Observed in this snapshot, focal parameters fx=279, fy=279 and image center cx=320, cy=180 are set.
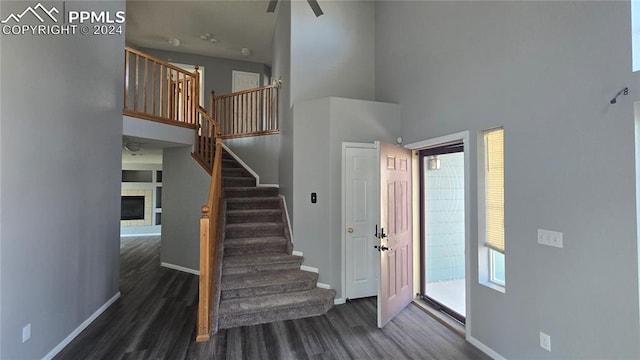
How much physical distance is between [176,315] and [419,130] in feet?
12.2

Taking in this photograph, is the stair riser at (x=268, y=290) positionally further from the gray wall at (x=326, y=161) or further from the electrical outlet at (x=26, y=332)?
the electrical outlet at (x=26, y=332)

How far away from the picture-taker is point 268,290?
11.2ft

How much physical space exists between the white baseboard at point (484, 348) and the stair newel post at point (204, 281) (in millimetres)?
2612

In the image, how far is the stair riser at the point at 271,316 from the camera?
304 cm

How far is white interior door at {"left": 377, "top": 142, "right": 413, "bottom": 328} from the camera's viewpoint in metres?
3.04

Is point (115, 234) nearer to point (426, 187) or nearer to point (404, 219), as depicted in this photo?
point (404, 219)

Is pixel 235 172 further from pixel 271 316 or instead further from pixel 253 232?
pixel 271 316

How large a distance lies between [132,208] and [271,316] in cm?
794

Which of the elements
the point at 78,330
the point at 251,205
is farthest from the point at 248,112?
the point at 78,330

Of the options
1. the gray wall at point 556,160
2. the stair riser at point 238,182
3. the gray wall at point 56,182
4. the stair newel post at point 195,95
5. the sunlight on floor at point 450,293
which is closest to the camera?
the gray wall at point 556,160

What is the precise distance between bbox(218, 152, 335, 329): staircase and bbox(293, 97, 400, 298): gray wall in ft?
1.03

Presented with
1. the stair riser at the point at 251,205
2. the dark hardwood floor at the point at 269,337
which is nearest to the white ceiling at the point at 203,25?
the stair riser at the point at 251,205

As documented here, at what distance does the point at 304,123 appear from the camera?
3.88 metres

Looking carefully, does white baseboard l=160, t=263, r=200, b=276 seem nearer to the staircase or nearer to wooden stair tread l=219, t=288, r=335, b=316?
the staircase
